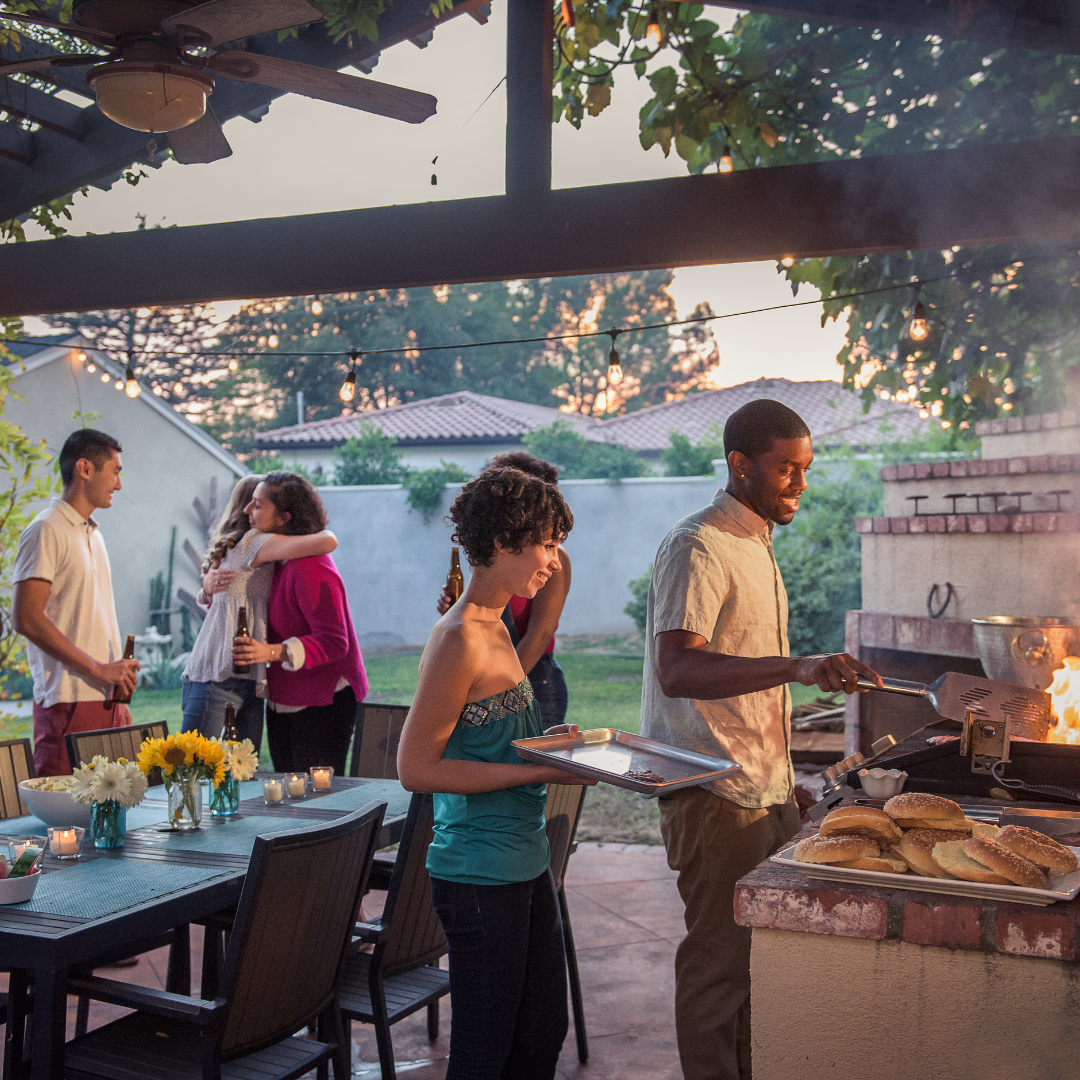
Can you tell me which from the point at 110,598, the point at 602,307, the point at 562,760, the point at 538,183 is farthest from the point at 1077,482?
the point at 602,307

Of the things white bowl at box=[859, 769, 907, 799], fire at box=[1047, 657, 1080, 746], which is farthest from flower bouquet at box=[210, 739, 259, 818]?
fire at box=[1047, 657, 1080, 746]

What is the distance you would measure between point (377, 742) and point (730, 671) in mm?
2072

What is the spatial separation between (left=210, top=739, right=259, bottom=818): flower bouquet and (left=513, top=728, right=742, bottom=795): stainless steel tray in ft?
3.85

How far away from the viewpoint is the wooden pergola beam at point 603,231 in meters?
3.38

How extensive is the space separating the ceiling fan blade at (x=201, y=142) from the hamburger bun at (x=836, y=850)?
2.61 m

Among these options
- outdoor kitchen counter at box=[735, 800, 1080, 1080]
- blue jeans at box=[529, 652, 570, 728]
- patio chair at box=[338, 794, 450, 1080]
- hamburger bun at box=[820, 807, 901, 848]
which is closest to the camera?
outdoor kitchen counter at box=[735, 800, 1080, 1080]

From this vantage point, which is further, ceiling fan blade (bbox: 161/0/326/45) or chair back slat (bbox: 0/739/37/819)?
chair back slat (bbox: 0/739/37/819)

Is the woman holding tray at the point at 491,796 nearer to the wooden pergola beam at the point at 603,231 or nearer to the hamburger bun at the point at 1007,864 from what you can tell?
the hamburger bun at the point at 1007,864

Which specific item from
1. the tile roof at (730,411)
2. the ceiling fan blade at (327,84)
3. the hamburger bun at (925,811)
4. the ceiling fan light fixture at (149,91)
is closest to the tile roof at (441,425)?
the tile roof at (730,411)

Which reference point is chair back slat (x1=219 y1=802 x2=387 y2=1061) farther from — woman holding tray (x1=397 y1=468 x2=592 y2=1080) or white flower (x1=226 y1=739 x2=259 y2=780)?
white flower (x1=226 y1=739 x2=259 y2=780)

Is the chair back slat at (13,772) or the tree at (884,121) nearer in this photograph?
the chair back slat at (13,772)

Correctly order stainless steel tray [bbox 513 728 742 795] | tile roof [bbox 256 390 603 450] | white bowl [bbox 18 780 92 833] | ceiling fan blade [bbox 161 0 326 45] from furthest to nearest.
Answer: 1. tile roof [bbox 256 390 603 450]
2. white bowl [bbox 18 780 92 833]
3. ceiling fan blade [bbox 161 0 326 45]
4. stainless steel tray [bbox 513 728 742 795]

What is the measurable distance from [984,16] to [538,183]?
1.52m

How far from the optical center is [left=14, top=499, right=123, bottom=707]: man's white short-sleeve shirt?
3.78m
